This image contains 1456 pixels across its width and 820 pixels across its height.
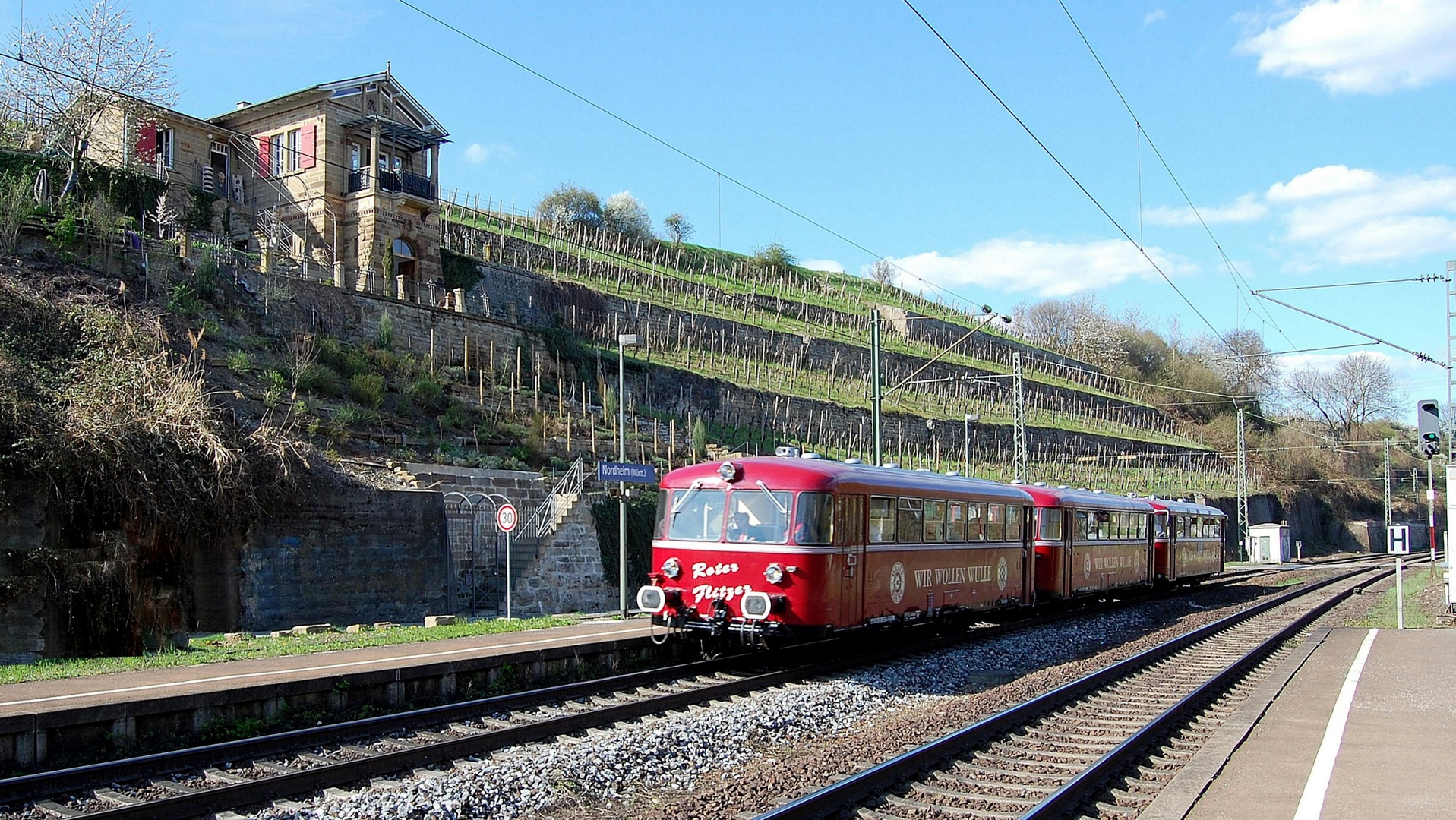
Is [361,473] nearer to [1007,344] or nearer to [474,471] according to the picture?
[474,471]

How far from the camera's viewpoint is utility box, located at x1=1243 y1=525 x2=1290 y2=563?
62.8 m

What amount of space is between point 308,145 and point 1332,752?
3842 cm

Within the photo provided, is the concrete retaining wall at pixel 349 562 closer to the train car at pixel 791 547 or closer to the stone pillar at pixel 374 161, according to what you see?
the train car at pixel 791 547

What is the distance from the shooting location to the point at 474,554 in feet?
85.8

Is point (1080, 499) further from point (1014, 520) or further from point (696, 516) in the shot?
point (696, 516)

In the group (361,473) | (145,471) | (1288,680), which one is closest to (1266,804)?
(1288,680)

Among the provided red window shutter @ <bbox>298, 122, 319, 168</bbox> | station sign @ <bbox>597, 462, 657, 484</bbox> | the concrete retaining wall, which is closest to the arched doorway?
red window shutter @ <bbox>298, 122, 319, 168</bbox>

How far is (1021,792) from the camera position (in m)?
8.79

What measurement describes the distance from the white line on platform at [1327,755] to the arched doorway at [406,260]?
3314cm

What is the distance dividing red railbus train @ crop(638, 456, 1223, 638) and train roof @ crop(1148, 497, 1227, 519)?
14.0 meters

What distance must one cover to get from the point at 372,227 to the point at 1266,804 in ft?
119

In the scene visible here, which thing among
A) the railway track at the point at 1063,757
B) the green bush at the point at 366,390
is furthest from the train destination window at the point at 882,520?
the green bush at the point at 366,390

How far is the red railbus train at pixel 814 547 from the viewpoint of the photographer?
14.4 meters

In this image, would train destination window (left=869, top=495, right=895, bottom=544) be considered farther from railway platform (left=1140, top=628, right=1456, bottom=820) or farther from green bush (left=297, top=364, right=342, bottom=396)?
green bush (left=297, top=364, right=342, bottom=396)
